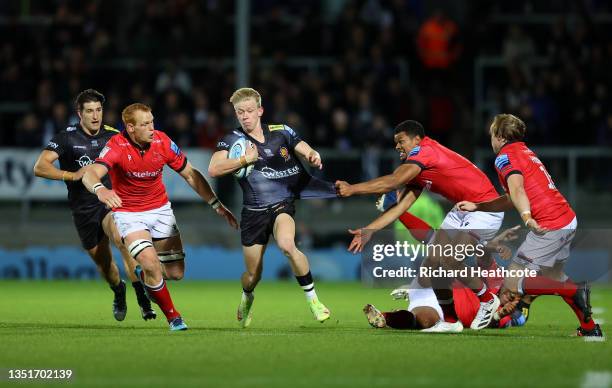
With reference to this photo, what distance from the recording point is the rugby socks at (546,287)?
403 inches

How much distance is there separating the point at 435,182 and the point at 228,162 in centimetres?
190

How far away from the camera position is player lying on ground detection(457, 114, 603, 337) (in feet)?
A: 33.7

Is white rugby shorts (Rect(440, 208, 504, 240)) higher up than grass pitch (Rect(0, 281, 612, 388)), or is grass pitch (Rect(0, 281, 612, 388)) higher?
white rugby shorts (Rect(440, 208, 504, 240))

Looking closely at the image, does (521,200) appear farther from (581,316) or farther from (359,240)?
(359,240)

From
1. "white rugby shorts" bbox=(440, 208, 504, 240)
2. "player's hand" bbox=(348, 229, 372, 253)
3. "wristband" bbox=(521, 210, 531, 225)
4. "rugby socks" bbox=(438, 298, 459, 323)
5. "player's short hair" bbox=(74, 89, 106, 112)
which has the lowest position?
"rugby socks" bbox=(438, 298, 459, 323)

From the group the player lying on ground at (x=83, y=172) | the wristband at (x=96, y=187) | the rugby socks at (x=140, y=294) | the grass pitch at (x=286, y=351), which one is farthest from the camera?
the player lying on ground at (x=83, y=172)

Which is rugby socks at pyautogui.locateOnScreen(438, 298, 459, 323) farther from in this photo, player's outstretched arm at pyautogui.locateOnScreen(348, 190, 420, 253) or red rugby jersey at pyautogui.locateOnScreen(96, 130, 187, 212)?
red rugby jersey at pyautogui.locateOnScreen(96, 130, 187, 212)

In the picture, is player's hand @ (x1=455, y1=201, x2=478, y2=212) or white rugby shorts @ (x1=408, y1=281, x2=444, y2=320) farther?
white rugby shorts @ (x1=408, y1=281, x2=444, y2=320)

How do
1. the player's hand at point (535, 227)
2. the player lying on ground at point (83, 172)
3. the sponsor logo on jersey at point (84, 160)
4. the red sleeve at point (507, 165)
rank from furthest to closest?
the sponsor logo on jersey at point (84, 160)
the player lying on ground at point (83, 172)
the red sleeve at point (507, 165)
the player's hand at point (535, 227)

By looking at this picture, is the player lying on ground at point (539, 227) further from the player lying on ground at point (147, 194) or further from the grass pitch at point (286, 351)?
the player lying on ground at point (147, 194)

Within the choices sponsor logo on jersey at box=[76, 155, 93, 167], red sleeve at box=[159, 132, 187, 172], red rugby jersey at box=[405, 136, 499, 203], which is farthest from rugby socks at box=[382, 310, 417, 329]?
sponsor logo on jersey at box=[76, 155, 93, 167]

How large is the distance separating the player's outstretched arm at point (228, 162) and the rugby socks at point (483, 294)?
93.4 inches

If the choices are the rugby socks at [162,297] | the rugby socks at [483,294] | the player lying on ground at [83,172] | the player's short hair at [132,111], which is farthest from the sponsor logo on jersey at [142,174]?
the rugby socks at [483,294]

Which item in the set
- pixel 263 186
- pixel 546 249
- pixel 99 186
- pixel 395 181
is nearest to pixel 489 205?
pixel 395 181
